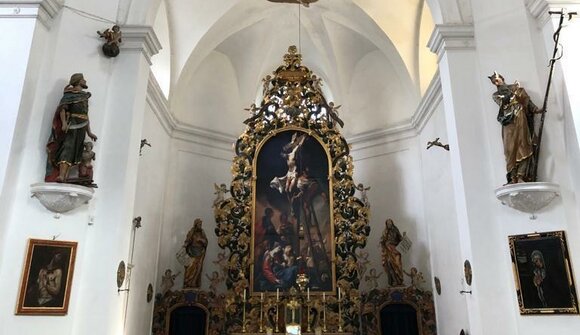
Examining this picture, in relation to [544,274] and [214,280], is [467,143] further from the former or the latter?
[214,280]

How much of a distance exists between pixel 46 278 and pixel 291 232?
4.45m

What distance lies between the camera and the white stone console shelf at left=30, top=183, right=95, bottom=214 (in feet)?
17.9

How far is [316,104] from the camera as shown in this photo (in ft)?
31.7

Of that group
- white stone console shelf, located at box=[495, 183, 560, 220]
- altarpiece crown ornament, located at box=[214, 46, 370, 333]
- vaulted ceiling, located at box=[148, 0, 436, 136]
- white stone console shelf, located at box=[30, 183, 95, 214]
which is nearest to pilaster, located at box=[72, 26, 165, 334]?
white stone console shelf, located at box=[30, 183, 95, 214]

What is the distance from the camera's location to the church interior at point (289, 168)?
5516 millimetres

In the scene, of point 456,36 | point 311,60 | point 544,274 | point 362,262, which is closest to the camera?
point 544,274

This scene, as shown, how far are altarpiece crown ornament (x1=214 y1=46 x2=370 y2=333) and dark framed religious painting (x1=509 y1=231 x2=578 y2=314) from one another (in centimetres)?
346

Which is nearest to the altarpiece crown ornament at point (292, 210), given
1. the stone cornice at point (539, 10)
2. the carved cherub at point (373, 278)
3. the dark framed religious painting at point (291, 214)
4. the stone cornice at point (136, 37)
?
the dark framed religious painting at point (291, 214)

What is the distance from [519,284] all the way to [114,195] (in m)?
5.05

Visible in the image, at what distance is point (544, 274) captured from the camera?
5.35 metres

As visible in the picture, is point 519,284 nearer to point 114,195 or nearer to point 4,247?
point 114,195

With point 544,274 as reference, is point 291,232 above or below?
above

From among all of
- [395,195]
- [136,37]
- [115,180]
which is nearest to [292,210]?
[395,195]

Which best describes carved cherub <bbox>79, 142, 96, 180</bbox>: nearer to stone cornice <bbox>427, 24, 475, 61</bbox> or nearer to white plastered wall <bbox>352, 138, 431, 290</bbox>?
stone cornice <bbox>427, 24, 475, 61</bbox>
